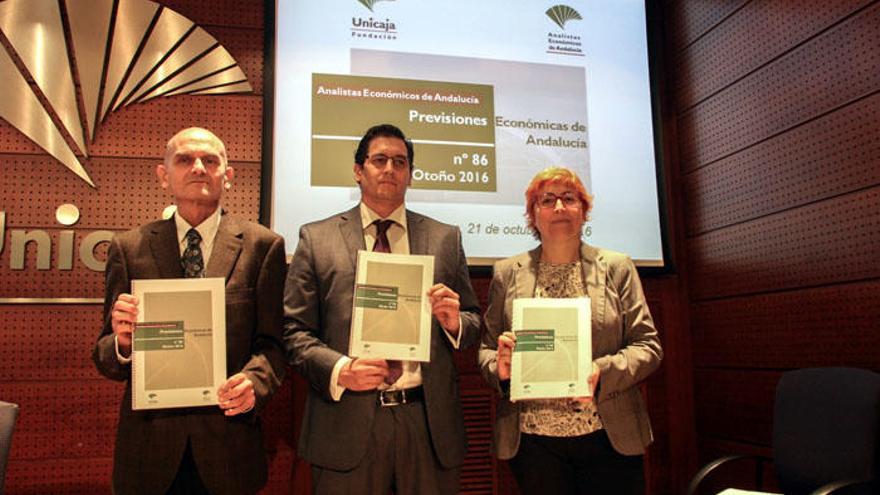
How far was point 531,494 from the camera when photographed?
2.22 m

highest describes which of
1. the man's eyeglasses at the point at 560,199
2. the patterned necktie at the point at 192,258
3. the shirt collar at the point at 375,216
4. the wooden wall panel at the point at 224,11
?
the wooden wall panel at the point at 224,11

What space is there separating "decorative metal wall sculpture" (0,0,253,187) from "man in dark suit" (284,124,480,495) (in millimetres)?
1450

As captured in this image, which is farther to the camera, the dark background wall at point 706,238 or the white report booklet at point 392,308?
the dark background wall at point 706,238

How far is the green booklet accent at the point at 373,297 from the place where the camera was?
2072 millimetres

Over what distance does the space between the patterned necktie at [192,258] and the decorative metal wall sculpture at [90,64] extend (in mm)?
1436

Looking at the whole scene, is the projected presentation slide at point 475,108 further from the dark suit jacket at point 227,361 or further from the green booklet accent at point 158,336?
the green booklet accent at point 158,336

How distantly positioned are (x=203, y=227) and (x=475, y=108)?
6.18 ft

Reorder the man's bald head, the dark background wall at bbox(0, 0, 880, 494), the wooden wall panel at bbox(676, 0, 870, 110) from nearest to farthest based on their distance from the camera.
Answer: the man's bald head
the dark background wall at bbox(0, 0, 880, 494)
the wooden wall panel at bbox(676, 0, 870, 110)

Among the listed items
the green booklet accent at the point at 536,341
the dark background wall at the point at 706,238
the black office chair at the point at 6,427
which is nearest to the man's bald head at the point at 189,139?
the black office chair at the point at 6,427

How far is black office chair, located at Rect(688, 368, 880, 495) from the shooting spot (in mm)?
2244

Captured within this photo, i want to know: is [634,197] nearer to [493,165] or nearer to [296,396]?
[493,165]

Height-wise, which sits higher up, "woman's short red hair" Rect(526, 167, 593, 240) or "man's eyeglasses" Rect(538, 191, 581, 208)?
"woman's short red hair" Rect(526, 167, 593, 240)

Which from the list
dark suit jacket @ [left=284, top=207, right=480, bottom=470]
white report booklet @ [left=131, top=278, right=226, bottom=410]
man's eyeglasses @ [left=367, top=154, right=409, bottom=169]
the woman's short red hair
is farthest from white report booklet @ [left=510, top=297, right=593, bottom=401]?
white report booklet @ [left=131, top=278, right=226, bottom=410]

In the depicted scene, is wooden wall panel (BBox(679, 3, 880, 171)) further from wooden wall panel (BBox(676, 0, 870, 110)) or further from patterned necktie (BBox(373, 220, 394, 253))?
patterned necktie (BBox(373, 220, 394, 253))
